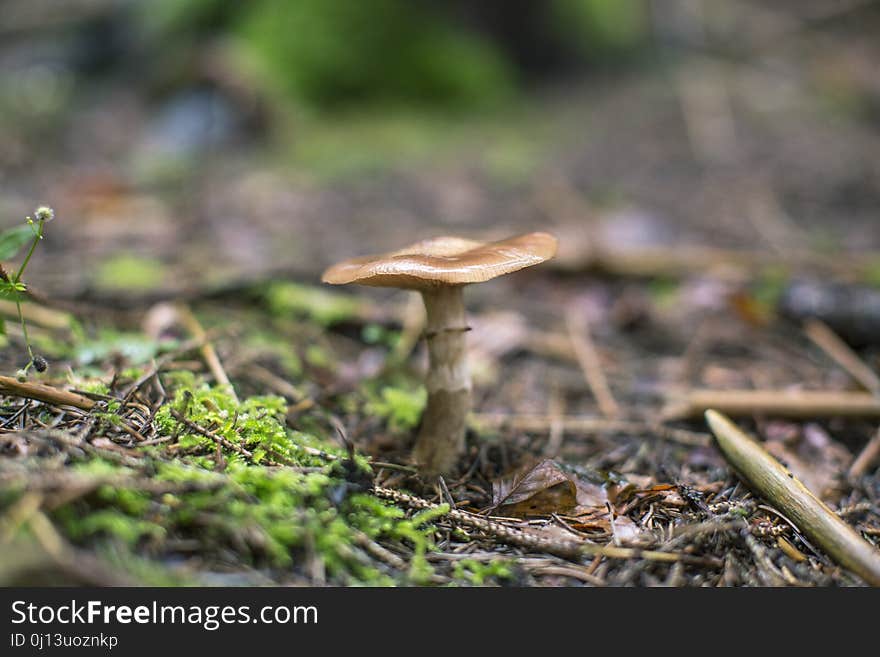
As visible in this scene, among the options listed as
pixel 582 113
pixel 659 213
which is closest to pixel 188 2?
pixel 582 113

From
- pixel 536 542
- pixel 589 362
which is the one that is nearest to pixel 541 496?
pixel 536 542

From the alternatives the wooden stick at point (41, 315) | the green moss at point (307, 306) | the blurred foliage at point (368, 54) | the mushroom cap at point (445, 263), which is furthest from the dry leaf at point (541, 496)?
the blurred foliage at point (368, 54)

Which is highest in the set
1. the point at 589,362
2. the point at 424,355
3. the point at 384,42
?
the point at 384,42

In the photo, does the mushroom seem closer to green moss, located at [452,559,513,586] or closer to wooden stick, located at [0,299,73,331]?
green moss, located at [452,559,513,586]

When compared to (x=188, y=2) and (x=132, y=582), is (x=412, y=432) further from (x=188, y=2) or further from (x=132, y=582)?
(x=188, y=2)

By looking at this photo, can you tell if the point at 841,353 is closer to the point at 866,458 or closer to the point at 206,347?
the point at 866,458

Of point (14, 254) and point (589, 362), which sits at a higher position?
point (14, 254)

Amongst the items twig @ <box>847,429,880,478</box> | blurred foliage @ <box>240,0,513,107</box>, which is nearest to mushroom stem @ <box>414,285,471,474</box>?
twig @ <box>847,429,880,478</box>
